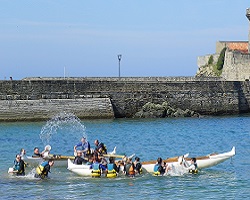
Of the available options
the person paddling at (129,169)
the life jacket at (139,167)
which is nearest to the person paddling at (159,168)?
the life jacket at (139,167)

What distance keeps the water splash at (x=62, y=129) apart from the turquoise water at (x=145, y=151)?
0.30 feet

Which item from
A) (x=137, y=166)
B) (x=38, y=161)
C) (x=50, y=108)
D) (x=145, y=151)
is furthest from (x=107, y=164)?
(x=50, y=108)

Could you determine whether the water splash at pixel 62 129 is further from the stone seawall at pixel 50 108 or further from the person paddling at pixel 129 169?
the person paddling at pixel 129 169

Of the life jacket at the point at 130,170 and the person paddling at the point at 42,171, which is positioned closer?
the person paddling at the point at 42,171

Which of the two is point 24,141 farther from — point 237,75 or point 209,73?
point 209,73

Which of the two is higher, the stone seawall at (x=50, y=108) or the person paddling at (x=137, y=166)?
the stone seawall at (x=50, y=108)

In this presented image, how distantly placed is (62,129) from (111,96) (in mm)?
5230

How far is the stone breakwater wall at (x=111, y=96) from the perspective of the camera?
4506 cm

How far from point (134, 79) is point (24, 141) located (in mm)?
17209

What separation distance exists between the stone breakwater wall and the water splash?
1.98ft

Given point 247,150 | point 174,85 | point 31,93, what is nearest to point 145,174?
point 247,150

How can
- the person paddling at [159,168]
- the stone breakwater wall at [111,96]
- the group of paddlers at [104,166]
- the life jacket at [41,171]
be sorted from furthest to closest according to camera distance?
the stone breakwater wall at [111,96] → the person paddling at [159,168] → the group of paddlers at [104,166] → the life jacket at [41,171]

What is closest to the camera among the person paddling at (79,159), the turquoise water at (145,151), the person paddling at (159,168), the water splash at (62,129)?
the turquoise water at (145,151)

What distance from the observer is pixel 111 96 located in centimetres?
4825
